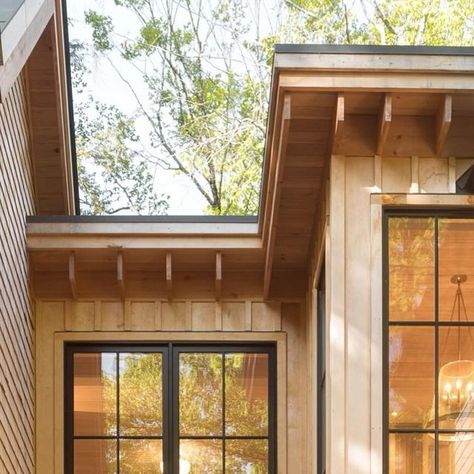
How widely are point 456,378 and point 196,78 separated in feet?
34.6

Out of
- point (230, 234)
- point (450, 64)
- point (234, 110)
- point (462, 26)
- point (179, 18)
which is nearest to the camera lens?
point (450, 64)

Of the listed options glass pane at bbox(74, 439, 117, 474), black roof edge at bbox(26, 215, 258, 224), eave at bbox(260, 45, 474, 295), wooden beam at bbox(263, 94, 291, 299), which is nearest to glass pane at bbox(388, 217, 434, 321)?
eave at bbox(260, 45, 474, 295)

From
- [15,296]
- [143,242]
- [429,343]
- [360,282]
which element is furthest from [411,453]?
[15,296]

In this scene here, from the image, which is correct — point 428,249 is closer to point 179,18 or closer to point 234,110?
point 234,110

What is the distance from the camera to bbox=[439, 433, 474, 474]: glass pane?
5.04 m

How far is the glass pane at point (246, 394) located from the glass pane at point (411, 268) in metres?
2.04

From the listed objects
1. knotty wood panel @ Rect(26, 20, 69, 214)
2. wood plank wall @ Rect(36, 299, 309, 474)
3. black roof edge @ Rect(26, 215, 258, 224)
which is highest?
knotty wood panel @ Rect(26, 20, 69, 214)

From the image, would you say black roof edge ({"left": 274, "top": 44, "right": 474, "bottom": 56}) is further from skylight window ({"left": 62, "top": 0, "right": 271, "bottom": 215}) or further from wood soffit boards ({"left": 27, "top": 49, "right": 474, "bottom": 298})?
skylight window ({"left": 62, "top": 0, "right": 271, "bottom": 215})

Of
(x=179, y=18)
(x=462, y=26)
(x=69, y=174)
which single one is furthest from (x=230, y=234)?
(x=179, y=18)

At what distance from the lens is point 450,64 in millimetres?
4957

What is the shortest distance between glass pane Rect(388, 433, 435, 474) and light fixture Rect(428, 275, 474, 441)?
8 cm

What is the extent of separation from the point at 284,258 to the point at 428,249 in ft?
5.37

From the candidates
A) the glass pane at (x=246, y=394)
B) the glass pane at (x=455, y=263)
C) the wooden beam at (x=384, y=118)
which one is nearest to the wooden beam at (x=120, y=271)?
the glass pane at (x=246, y=394)

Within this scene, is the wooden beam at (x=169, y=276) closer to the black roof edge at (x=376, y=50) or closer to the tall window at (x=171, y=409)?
the tall window at (x=171, y=409)
